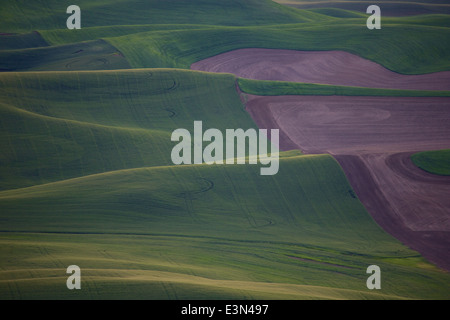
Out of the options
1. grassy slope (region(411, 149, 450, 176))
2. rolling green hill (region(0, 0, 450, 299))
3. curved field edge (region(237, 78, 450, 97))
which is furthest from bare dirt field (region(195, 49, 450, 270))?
rolling green hill (region(0, 0, 450, 299))

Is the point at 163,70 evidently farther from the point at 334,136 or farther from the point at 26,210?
the point at 26,210

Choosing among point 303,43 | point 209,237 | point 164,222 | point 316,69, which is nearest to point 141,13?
point 303,43

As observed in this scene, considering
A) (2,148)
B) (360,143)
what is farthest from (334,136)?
(2,148)

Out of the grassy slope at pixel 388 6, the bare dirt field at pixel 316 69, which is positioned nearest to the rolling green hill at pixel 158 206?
the bare dirt field at pixel 316 69

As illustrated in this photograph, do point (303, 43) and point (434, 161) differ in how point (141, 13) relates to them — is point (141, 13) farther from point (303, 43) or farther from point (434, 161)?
point (434, 161)

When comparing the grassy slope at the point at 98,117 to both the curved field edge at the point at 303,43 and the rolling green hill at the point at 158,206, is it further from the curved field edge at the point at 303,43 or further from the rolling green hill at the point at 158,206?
the curved field edge at the point at 303,43

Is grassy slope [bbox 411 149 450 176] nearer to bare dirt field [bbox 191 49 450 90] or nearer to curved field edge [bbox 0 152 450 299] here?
curved field edge [bbox 0 152 450 299]
